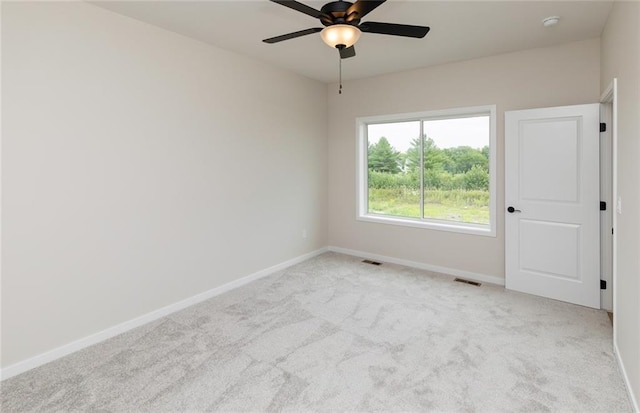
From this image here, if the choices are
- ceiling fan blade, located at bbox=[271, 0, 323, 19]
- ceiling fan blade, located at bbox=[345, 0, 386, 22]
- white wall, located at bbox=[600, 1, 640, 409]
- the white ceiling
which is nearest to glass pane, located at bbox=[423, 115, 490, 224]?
the white ceiling

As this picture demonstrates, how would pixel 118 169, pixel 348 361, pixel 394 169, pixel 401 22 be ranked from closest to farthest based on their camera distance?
1. pixel 348 361
2. pixel 118 169
3. pixel 401 22
4. pixel 394 169

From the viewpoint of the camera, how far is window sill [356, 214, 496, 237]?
4.16 m

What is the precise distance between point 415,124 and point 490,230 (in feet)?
5.67

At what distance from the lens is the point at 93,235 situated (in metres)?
2.73

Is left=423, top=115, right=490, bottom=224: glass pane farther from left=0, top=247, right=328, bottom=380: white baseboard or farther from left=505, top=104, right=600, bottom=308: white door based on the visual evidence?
left=0, top=247, right=328, bottom=380: white baseboard

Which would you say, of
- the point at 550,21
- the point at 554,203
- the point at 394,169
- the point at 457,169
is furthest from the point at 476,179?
the point at 550,21

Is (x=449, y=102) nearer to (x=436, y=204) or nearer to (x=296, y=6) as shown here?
(x=436, y=204)

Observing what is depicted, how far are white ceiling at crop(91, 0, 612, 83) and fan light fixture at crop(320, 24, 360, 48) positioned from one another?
0.49 m

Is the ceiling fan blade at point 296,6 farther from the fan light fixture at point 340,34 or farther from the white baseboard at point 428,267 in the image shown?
the white baseboard at point 428,267

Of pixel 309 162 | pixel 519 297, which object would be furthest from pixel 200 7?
pixel 519 297

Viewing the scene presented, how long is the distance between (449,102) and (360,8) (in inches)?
99.4

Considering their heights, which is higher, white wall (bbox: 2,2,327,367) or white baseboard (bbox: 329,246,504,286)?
white wall (bbox: 2,2,327,367)

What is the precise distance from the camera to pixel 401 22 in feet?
9.73

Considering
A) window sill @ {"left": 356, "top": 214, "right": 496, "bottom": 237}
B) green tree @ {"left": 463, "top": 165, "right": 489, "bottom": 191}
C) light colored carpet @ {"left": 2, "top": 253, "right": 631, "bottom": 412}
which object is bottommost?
light colored carpet @ {"left": 2, "top": 253, "right": 631, "bottom": 412}
